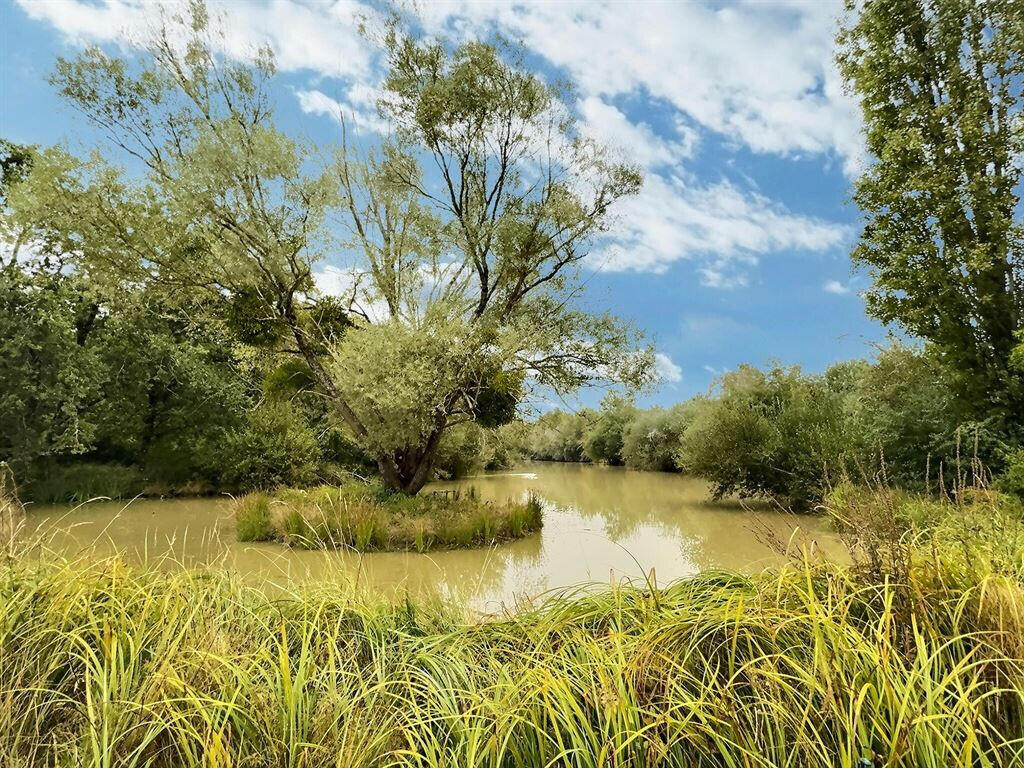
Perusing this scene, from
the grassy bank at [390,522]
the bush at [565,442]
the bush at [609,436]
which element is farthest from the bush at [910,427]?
the bush at [565,442]

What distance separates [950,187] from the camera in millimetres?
10922

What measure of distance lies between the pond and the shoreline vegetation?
0.53 m

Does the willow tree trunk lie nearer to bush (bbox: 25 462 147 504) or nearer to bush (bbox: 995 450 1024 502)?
bush (bbox: 25 462 147 504)

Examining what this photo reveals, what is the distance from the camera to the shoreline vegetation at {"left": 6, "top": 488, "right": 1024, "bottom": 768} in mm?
1872

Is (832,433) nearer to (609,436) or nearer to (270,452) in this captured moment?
(270,452)

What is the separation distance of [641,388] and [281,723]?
11807mm

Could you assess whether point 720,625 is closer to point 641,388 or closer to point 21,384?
point 641,388

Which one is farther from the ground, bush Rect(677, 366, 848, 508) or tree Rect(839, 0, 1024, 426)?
tree Rect(839, 0, 1024, 426)

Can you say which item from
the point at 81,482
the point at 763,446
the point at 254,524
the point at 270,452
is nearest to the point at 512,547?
the point at 254,524

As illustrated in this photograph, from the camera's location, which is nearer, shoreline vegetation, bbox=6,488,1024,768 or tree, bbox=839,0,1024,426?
shoreline vegetation, bbox=6,488,1024,768

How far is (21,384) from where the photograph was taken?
1360cm

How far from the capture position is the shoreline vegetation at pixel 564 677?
1.87m

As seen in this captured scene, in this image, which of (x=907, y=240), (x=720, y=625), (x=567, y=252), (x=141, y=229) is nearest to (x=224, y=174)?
(x=141, y=229)

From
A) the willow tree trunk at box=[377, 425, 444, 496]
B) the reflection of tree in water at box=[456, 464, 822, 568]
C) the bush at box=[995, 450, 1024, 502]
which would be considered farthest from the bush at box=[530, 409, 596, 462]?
the bush at box=[995, 450, 1024, 502]
